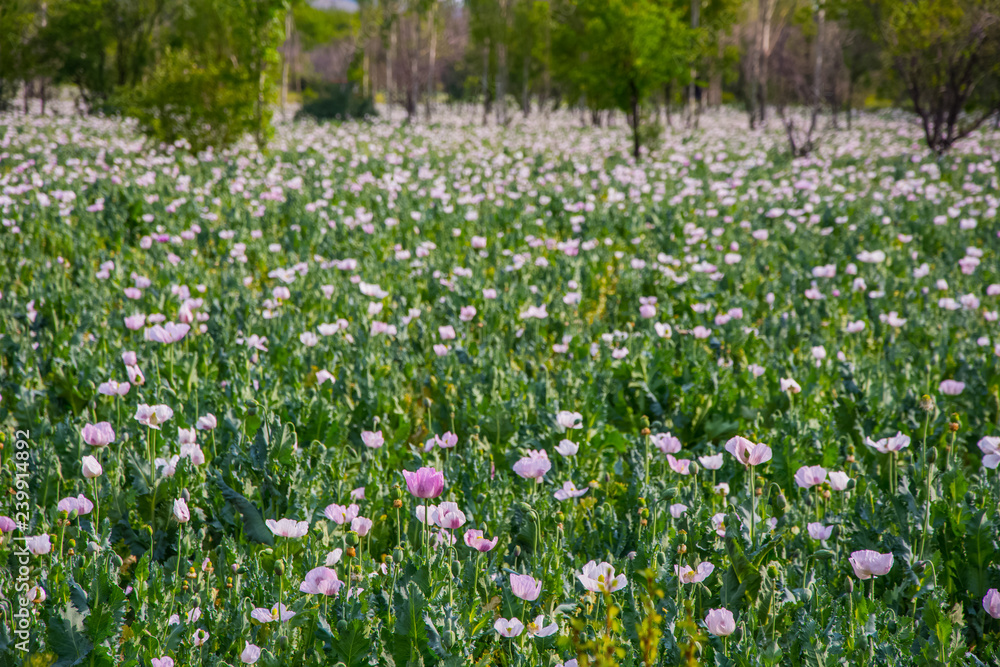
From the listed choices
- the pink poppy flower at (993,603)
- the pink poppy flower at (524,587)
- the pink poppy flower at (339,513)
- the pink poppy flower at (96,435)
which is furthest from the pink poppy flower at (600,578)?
the pink poppy flower at (96,435)

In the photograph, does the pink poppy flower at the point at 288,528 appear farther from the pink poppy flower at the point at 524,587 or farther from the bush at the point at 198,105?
the bush at the point at 198,105

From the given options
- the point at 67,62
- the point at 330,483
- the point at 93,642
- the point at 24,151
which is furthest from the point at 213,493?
the point at 67,62

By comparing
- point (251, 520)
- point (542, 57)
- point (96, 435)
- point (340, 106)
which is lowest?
point (251, 520)

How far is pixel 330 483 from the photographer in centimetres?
279

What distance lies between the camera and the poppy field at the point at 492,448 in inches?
73.1

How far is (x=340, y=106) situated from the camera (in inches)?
979

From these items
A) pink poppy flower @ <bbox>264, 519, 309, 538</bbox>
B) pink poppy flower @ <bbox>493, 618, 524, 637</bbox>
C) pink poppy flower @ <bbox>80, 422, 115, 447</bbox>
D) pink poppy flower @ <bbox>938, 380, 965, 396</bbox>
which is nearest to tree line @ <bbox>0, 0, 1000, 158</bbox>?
pink poppy flower @ <bbox>938, 380, 965, 396</bbox>

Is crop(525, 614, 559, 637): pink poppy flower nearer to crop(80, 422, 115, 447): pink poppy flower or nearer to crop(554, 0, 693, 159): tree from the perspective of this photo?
crop(80, 422, 115, 447): pink poppy flower

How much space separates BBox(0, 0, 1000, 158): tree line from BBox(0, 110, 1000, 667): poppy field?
589 centimetres

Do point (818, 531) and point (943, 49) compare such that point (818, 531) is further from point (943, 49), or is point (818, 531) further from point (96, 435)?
point (943, 49)

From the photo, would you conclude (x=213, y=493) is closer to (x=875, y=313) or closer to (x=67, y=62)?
(x=875, y=313)

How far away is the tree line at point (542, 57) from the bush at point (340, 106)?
2.5 inches

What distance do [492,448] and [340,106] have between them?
2384 centimetres

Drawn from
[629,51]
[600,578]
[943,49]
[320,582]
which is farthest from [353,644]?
[943,49]
